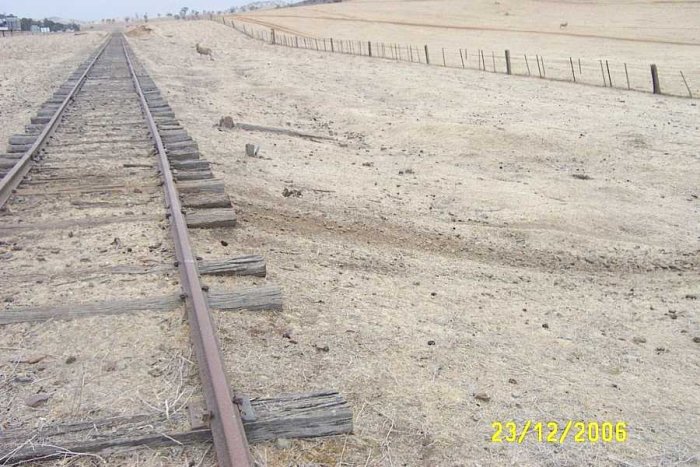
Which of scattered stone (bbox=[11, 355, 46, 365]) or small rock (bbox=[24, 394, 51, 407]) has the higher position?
scattered stone (bbox=[11, 355, 46, 365])

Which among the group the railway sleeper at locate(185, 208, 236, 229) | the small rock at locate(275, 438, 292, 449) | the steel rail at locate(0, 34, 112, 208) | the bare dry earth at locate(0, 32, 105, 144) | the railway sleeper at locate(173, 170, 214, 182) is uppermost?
the bare dry earth at locate(0, 32, 105, 144)

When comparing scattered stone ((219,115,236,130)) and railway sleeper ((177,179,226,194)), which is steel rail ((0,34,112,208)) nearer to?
railway sleeper ((177,179,226,194))

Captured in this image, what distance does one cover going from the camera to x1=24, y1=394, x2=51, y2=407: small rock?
3.50 m

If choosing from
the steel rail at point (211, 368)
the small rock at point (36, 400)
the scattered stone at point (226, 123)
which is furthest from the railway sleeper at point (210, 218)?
the scattered stone at point (226, 123)

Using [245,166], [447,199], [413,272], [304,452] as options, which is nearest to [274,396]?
[304,452]

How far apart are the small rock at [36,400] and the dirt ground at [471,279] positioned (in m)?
1.00

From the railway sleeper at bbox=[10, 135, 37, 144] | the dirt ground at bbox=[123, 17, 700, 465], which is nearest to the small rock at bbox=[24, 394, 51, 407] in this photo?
the dirt ground at bbox=[123, 17, 700, 465]

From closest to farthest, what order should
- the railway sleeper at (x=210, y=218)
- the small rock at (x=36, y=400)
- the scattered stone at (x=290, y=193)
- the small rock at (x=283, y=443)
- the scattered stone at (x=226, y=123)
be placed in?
the small rock at (x=283, y=443), the small rock at (x=36, y=400), the railway sleeper at (x=210, y=218), the scattered stone at (x=290, y=193), the scattered stone at (x=226, y=123)

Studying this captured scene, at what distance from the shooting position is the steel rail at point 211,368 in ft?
9.77

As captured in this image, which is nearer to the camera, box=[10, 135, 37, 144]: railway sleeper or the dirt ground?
the dirt ground

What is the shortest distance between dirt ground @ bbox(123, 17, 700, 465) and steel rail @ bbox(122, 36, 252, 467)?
0.19m

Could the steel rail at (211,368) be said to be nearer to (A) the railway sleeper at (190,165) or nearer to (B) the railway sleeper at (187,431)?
(B) the railway sleeper at (187,431)

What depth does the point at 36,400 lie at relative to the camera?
3.52 m
